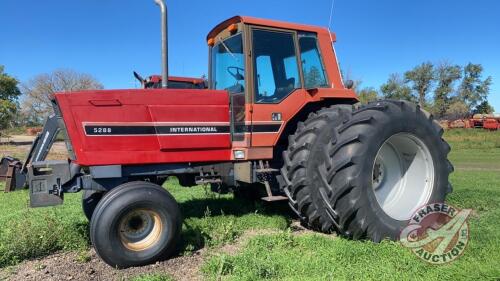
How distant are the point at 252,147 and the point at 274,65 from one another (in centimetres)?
113

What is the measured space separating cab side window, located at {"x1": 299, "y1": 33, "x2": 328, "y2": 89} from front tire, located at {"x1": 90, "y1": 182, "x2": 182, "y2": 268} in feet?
8.32

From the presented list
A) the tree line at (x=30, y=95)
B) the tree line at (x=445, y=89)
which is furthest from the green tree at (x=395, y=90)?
the tree line at (x=30, y=95)

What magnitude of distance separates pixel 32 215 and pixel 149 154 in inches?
107

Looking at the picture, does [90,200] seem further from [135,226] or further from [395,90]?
[395,90]

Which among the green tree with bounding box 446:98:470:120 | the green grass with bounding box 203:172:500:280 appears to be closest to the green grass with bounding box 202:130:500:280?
the green grass with bounding box 203:172:500:280

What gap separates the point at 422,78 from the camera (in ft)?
210

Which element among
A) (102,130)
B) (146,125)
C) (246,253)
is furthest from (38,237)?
(246,253)

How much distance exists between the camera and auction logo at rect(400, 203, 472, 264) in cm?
449

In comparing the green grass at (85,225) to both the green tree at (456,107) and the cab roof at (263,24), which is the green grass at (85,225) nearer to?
the cab roof at (263,24)

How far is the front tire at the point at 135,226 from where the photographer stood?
461cm

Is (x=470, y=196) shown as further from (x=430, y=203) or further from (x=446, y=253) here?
(x=446, y=253)

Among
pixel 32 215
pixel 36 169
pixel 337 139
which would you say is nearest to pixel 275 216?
pixel 337 139

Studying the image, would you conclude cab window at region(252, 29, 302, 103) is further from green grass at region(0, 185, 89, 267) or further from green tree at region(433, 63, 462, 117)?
green tree at region(433, 63, 462, 117)

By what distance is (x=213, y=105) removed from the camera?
5.68m
